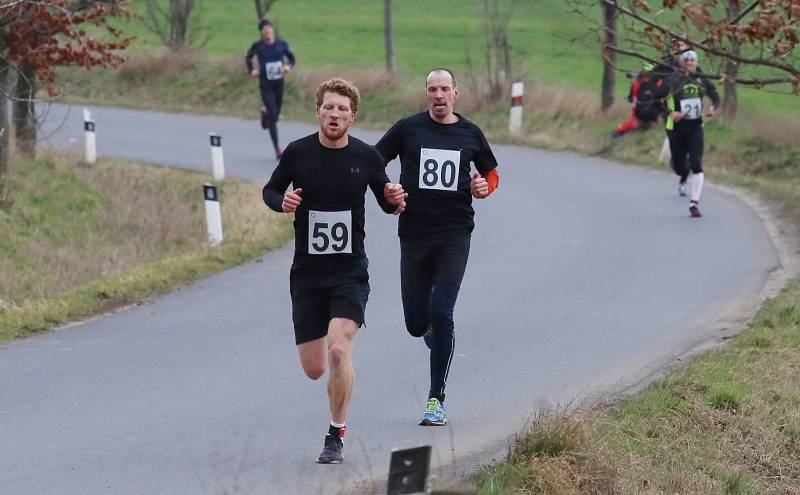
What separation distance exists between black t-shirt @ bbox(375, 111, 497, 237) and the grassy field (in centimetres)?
445

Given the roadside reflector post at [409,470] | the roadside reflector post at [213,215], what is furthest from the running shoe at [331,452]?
the roadside reflector post at [213,215]

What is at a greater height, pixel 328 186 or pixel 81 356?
pixel 328 186

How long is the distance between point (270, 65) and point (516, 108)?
6837 millimetres

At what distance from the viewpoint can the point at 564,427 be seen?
24.4 ft

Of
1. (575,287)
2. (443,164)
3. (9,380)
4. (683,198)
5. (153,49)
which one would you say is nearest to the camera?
(443,164)

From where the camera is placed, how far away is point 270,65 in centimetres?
2283

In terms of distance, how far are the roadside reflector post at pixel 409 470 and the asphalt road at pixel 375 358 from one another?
202 cm

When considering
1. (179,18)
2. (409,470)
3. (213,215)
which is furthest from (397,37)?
(409,470)

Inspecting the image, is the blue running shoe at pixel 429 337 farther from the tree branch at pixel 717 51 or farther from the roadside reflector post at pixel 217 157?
the roadside reflector post at pixel 217 157

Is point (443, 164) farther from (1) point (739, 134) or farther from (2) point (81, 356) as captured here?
(1) point (739, 134)

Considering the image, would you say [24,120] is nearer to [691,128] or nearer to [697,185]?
[691,128]

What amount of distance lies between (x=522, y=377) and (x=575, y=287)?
3975mm

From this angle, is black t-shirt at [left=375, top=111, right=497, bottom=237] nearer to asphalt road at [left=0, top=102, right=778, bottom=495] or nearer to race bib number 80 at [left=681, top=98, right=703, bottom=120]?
asphalt road at [left=0, top=102, right=778, bottom=495]

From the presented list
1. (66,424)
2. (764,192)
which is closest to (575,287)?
(66,424)
